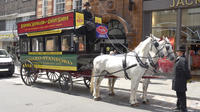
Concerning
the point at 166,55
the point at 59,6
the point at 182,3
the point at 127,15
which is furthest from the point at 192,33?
the point at 59,6

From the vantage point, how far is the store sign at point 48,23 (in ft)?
24.3

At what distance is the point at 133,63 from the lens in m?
5.91

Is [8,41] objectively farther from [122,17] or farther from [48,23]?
[48,23]

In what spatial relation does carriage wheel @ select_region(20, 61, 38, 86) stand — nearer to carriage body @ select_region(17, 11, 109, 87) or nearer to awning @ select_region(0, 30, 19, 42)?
carriage body @ select_region(17, 11, 109, 87)

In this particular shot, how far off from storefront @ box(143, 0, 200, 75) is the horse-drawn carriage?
16.3ft

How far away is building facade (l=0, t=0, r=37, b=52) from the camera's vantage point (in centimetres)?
2062

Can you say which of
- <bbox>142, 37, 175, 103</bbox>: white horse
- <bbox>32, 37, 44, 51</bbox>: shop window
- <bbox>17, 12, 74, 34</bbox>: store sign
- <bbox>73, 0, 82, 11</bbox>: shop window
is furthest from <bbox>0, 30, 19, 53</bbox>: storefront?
<bbox>142, 37, 175, 103</bbox>: white horse

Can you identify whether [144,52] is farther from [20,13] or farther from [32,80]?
[20,13]

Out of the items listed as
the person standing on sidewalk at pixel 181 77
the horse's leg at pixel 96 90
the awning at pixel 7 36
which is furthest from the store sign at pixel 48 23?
the awning at pixel 7 36

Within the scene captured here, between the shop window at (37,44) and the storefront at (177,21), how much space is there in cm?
652

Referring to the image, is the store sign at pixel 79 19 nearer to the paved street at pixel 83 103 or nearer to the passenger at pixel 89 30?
the passenger at pixel 89 30

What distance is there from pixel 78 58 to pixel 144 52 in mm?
2637

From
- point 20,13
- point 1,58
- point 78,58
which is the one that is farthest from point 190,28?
point 20,13

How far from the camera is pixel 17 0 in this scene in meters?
22.3
